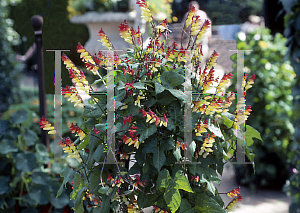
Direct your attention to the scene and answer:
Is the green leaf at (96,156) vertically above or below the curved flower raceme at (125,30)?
below

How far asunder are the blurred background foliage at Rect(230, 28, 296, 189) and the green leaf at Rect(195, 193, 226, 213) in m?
2.04

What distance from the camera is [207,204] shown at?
77cm

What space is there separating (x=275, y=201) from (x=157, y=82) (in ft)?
7.41

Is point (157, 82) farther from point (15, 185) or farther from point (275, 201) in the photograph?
point (275, 201)

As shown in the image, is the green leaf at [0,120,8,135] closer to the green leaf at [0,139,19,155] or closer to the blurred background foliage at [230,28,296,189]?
the green leaf at [0,139,19,155]

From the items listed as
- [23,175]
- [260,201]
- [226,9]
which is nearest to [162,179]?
[23,175]

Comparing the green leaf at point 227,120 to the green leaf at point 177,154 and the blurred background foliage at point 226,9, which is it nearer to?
the green leaf at point 177,154

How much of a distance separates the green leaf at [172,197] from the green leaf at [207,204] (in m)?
0.11

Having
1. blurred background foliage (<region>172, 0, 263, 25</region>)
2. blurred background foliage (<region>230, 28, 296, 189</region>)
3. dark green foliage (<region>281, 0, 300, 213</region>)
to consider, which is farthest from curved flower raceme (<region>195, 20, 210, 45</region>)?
blurred background foliage (<region>172, 0, 263, 25</region>)

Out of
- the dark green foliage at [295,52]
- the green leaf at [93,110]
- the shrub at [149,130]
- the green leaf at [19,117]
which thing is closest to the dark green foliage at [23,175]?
the green leaf at [19,117]

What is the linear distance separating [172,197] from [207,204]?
0.13 m

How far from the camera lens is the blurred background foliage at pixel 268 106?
262cm

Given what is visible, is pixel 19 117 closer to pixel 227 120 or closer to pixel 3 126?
pixel 3 126

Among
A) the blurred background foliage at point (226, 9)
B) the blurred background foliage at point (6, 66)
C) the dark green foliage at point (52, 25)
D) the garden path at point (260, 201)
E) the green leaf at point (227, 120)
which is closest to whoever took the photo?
the green leaf at point (227, 120)
